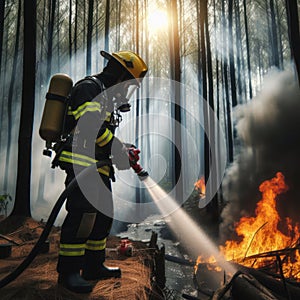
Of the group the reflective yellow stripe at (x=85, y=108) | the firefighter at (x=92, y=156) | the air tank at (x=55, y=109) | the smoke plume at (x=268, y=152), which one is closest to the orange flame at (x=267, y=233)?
the smoke plume at (x=268, y=152)

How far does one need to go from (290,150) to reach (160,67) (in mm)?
16602

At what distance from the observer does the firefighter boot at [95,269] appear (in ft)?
9.12

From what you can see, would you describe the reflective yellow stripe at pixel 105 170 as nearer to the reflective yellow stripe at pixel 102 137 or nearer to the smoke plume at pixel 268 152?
the reflective yellow stripe at pixel 102 137

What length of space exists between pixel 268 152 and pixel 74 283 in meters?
11.3

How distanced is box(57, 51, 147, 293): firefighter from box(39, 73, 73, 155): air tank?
0.10m

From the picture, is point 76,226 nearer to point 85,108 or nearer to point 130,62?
point 85,108

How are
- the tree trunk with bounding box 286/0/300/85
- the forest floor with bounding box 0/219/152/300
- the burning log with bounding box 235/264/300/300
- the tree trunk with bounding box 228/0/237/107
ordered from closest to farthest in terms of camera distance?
the forest floor with bounding box 0/219/152/300 → the burning log with bounding box 235/264/300/300 → the tree trunk with bounding box 286/0/300/85 → the tree trunk with bounding box 228/0/237/107

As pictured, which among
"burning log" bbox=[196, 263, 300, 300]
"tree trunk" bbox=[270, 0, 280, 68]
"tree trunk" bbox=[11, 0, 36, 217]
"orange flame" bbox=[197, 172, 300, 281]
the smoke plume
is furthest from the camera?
"tree trunk" bbox=[270, 0, 280, 68]

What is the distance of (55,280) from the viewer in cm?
263

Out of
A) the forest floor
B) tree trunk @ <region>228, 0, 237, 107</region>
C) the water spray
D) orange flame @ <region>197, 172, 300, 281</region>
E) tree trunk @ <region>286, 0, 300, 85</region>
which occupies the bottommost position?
the water spray

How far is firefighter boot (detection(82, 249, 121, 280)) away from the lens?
2779 millimetres

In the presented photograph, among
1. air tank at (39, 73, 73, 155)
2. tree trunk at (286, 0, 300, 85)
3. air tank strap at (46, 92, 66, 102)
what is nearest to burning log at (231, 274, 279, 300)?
air tank at (39, 73, 73, 155)

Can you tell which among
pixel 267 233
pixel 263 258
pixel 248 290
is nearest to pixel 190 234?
pixel 267 233

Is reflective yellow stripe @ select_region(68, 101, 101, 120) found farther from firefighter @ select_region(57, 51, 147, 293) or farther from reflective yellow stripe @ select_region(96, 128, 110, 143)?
reflective yellow stripe @ select_region(96, 128, 110, 143)
